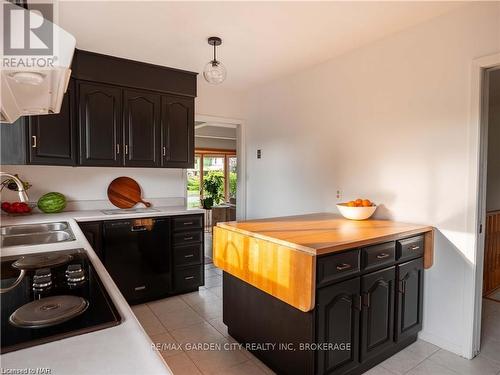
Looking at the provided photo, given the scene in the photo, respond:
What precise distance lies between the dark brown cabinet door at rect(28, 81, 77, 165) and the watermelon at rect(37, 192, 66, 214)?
1.24ft

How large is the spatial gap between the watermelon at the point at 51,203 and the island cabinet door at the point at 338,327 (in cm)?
264

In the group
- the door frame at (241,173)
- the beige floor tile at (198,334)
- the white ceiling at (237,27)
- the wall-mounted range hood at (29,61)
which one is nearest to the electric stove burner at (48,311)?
the wall-mounted range hood at (29,61)

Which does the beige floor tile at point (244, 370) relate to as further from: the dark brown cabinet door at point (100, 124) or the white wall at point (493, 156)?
the white wall at point (493, 156)

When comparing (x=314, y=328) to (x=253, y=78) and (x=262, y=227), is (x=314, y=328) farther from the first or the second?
(x=253, y=78)

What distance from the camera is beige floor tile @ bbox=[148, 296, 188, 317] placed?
2.96 metres

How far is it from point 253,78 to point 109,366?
3.66 meters

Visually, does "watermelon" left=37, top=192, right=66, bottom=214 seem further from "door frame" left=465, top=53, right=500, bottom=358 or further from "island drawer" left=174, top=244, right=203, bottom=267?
"door frame" left=465, top=53, right=500, bottom=358

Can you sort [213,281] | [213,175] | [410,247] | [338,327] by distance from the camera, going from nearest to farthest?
[338,327], [410,247], [213,281], [213,175]

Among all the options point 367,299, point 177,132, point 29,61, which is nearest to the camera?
point 29,61

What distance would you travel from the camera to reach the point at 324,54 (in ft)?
9.92

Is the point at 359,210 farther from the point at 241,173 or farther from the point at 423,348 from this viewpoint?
the point at 241,173

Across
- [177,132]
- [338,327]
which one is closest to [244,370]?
[338,327]

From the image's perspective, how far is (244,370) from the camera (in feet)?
6.71

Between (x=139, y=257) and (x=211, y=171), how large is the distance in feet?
18.3
